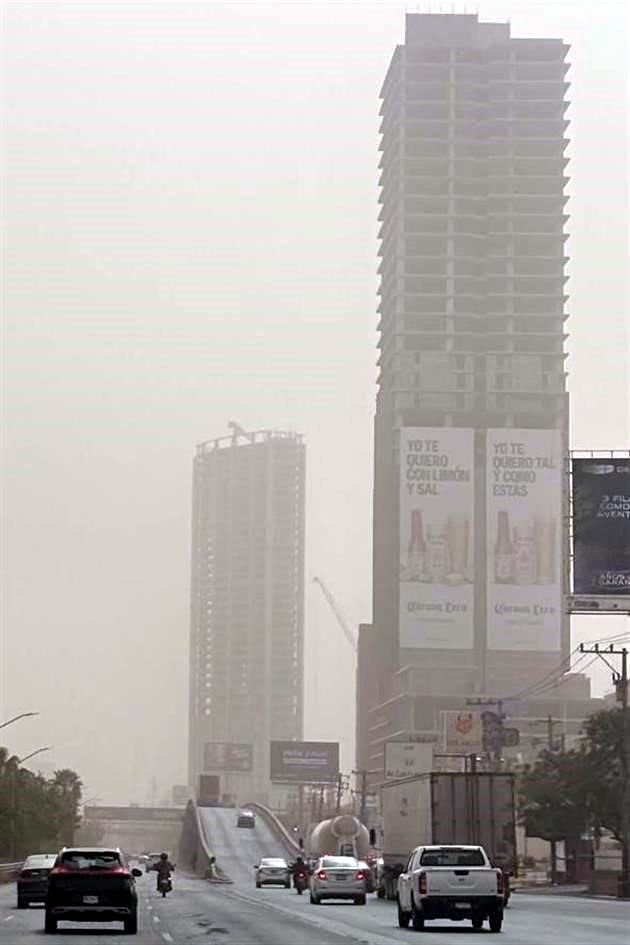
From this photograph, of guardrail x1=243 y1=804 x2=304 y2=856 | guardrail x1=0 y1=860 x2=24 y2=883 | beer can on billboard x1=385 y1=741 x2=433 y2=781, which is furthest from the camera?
guardrail x1=243 y1=804 x2=304 y2=856

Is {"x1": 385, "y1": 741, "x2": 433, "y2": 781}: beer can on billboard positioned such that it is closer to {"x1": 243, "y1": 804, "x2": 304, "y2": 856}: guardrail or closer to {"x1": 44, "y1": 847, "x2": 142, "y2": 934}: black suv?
{"x1": 243, "y1": 804, "x2": 304, "y2": 856}: guardrail

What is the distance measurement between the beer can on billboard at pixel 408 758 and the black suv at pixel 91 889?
11730 centimetres

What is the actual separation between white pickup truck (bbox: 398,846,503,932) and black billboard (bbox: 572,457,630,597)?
38.0m

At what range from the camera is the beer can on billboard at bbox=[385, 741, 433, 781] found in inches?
6270

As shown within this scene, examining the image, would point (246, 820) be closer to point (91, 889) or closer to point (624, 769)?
point (624, 769)

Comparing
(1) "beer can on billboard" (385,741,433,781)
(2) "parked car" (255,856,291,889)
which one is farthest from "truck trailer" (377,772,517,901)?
(1) "beer can on billboard" (385,741,433,781)

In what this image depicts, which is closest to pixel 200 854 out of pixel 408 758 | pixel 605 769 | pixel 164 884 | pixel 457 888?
pixel 408 758

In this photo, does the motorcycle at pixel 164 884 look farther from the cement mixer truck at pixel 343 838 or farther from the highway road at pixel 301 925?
the cement mixer truck at pixel 343 838

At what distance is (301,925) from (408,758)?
11650 cm

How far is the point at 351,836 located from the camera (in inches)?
4395

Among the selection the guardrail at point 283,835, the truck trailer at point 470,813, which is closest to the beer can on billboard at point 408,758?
the guardrail at point 283,835

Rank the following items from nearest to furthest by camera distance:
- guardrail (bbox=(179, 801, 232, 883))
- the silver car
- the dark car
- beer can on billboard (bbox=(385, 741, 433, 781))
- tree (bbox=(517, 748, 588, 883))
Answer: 1. the dark car
2. the silver car
3. tree (bbox=(517, 748, 588, 883))
4. guardrail (bbox=(179, 801, 232, 883))
5. beer can on billboard (bbox=(385, 741, 433, 781))

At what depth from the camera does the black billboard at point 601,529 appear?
79.8 meters

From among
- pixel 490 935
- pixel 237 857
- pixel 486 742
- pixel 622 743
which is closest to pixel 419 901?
pixel 490 935
